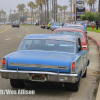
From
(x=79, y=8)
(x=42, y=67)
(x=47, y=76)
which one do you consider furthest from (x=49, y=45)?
(x=79, y=8)

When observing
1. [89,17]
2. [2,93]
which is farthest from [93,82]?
[89,17]

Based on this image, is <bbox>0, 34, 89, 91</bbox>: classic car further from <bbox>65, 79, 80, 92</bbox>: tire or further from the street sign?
the street sign

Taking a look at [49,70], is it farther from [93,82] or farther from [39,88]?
[93,82]

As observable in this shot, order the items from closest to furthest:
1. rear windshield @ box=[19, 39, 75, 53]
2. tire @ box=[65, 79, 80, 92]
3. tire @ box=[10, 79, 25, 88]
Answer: tire @ box=[65, 79, 80, 92]
tire @ box=[10, 79, 25, 88]
rear windshield @ box=[19, 39, 75, 53]

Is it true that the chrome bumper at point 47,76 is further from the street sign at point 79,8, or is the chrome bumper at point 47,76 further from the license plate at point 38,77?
the street sign at point 79,8

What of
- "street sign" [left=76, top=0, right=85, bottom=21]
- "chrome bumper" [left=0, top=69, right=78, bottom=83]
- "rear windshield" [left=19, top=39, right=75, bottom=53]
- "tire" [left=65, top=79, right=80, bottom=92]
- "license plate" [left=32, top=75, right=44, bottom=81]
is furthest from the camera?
"street sign" [left=76, top=0, right=85, bottom=21]

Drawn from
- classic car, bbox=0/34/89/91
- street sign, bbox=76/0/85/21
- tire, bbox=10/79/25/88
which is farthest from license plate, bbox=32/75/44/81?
street sign, bbox=76/0/85/21

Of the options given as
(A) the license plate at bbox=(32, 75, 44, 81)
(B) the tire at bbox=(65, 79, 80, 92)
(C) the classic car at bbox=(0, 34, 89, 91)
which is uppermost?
(C) the classic car at bbox=(0, 34, 89, 91)

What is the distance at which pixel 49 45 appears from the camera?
22.6 feet

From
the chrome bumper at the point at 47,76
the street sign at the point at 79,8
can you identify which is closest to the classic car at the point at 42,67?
the chrome bumper at the point at 47,76

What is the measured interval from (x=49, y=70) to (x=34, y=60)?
414 mm

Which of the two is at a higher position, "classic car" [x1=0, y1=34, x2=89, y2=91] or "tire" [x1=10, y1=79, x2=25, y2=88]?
"classic car" [x1=0, y1=34, x2=89, y2=91]

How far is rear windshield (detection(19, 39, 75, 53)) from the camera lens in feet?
22.2

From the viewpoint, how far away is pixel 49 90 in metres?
6.49
